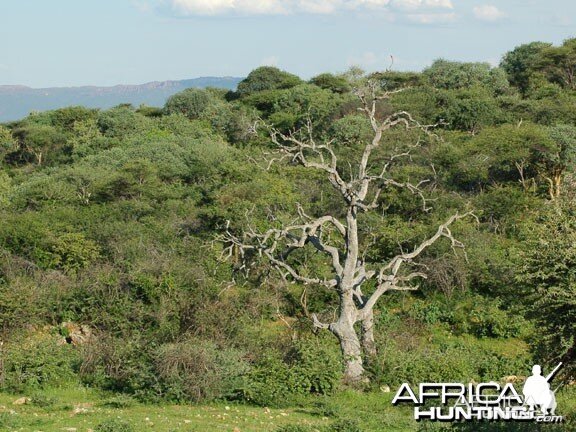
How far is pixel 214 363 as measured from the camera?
41.9 ft

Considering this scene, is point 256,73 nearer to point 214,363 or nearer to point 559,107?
point 559,107

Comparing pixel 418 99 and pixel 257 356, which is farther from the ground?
pixel 418 99

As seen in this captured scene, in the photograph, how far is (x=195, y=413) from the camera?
466 inches

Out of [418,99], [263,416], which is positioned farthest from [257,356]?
[418,99]

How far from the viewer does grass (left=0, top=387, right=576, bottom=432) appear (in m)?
10.7

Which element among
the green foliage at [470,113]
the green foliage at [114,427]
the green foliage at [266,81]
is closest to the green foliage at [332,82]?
the green foliage at [266,81]

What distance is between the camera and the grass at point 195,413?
1073cm

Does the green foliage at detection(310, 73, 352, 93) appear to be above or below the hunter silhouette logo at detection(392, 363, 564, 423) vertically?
above

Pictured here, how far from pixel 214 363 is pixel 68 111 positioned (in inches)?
1313

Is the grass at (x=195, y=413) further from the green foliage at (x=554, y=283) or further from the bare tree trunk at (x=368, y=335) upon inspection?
the bare tree trunk at (x=368, y=335)

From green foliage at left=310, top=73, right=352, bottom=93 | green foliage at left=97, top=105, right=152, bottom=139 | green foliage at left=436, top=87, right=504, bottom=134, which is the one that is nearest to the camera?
green foliage at left=436, top=87, right=504, bottom=134

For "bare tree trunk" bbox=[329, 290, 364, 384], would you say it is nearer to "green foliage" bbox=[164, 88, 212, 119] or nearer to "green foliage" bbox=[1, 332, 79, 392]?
"green foliage" bbox=[1, 332, 79, 392]

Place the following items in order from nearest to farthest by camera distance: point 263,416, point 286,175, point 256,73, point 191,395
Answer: point 263,416, point 191,395, point 286,175, point 256,73

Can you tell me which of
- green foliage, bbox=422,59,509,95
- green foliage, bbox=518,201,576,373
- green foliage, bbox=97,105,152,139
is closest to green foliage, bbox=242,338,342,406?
green foliage, bbox=518,201,576,373
